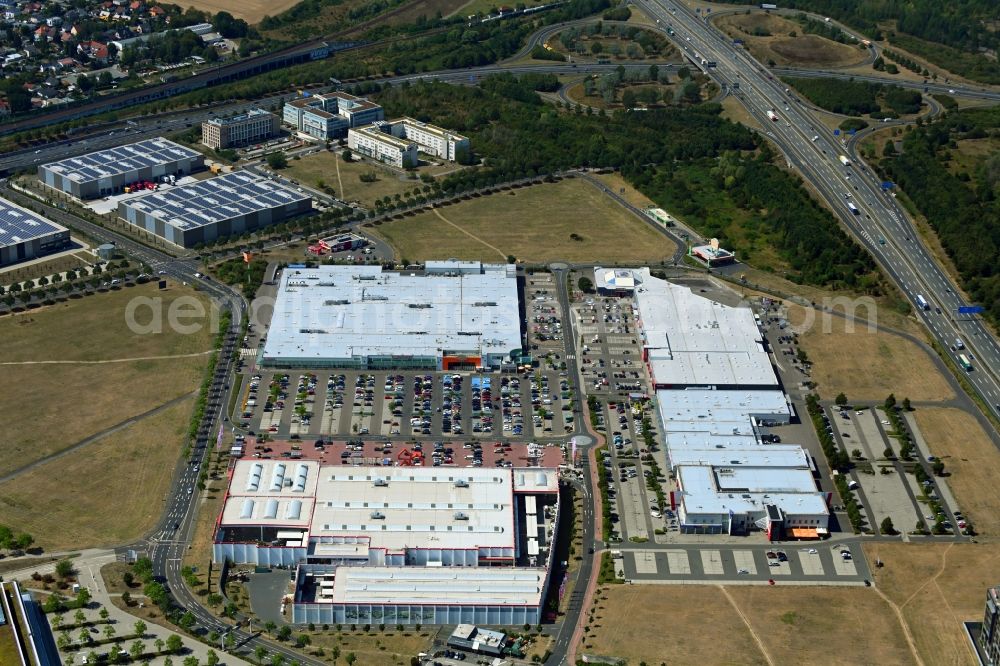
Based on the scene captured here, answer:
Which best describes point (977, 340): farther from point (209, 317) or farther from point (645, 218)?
point (209, 317)

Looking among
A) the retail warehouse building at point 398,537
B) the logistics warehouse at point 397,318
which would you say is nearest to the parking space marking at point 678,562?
the retail warehouse building at point 398,537

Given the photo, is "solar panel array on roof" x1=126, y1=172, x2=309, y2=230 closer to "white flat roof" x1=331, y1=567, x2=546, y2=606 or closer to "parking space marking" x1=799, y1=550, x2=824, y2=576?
"white flat roof" x1=331, y1=567, x2=546, y2=606

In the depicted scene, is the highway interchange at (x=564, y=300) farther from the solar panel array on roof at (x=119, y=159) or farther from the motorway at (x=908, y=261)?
the solar panel array on roof at (x=119, y=159)

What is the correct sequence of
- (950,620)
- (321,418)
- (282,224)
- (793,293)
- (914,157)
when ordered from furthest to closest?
(914,157) < (282,224) < (793,293) < (321,418) < (950,620)

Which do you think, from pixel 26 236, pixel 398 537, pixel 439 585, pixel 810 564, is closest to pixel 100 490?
pixel 398 537

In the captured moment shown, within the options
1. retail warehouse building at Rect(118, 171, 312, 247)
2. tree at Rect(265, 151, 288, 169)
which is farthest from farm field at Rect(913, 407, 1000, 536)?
tree at Rect(265, 151, 288, 169)

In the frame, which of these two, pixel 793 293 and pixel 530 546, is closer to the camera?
pixel 530 546

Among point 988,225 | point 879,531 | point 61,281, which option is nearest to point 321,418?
point 61,281

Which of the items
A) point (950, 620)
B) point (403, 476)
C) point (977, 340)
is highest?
point (977, 340)
